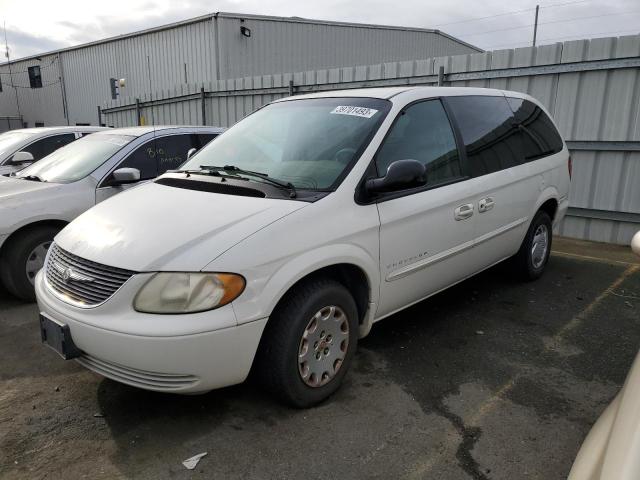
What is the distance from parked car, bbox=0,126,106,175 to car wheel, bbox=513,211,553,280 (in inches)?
231

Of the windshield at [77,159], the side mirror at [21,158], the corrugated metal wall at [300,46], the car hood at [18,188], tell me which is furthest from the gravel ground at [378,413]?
the corrugated metal wall at [300,46]

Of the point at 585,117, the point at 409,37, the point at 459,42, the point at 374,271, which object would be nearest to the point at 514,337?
the point at 374,271

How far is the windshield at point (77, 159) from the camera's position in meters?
5.05

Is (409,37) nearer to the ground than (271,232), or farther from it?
farther from it

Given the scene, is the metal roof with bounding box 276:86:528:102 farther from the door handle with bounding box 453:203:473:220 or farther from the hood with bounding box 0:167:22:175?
the hood with bounding box 0:167:22:175

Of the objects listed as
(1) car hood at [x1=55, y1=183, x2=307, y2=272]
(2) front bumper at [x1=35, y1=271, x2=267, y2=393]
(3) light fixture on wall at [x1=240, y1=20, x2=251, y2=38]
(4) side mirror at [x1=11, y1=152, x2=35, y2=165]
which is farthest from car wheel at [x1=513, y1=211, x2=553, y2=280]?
(3) light fixture on wall at [x1=240, y1=20, x2=251, y2=38]

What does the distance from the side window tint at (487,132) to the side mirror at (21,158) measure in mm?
5535

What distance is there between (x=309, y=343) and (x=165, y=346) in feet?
2.58

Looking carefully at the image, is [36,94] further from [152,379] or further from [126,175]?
[152,379]

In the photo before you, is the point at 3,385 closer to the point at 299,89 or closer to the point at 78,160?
the point at 78,160

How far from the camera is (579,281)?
16.7ft

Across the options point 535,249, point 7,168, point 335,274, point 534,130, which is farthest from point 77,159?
point 535,249

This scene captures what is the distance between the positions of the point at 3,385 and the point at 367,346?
2453 millimetres

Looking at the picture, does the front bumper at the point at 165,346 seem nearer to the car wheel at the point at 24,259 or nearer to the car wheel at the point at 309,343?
the car wheel at the point at 309,343
